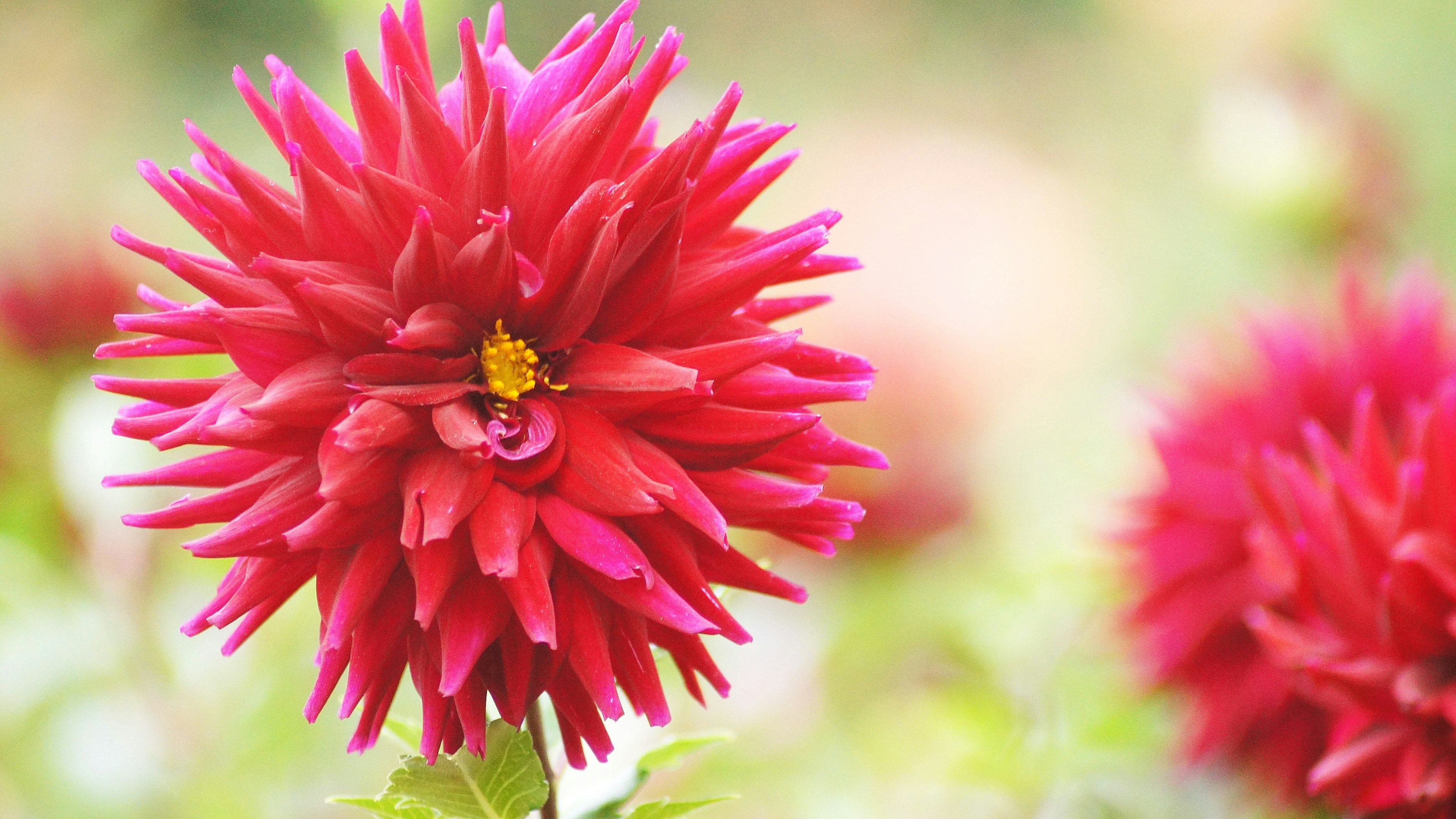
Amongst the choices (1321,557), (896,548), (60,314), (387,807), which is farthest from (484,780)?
(60,314)

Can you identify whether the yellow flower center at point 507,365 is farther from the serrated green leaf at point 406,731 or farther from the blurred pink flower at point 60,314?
the blurred pink flower at point 60,314

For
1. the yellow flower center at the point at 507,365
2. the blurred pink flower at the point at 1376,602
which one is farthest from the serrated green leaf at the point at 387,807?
the blurred pink flower at the point at 1376,602

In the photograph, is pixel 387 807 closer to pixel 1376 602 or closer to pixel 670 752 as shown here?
pixel 670 752

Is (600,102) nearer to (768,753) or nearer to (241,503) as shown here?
(241,503)

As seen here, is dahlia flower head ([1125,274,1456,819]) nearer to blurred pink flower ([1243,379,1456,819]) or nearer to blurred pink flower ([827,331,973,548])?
blurred pink flower ([1243,379,1456,819])

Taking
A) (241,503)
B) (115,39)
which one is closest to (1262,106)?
(241,503)

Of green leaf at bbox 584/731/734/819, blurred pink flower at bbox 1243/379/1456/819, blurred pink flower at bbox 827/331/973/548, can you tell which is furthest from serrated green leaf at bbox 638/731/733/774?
blurred pink flower at bbox 827/331/973/548
